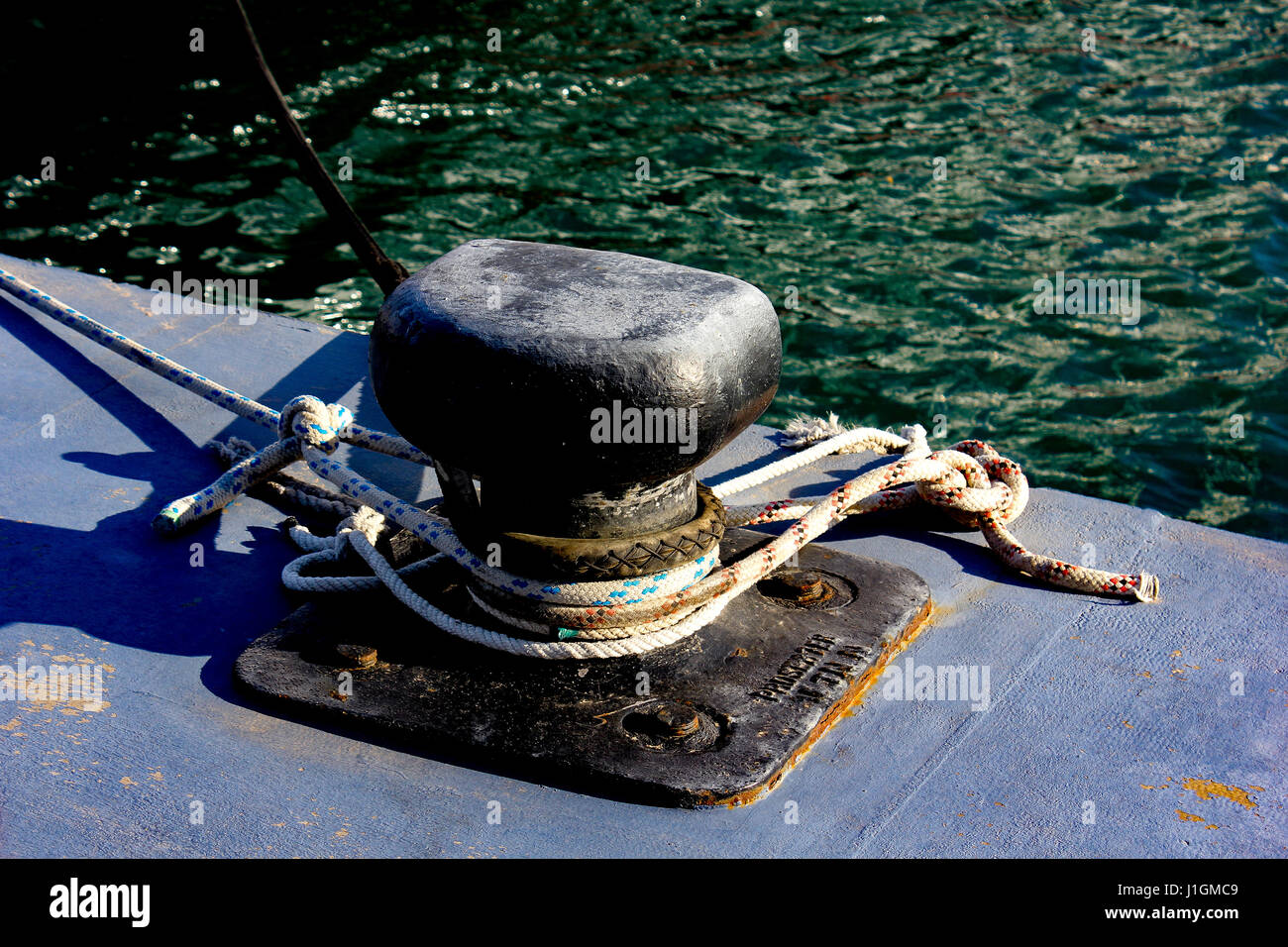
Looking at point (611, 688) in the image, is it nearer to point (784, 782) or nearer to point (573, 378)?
point (784, 782)

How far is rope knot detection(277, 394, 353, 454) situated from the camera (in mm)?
2016

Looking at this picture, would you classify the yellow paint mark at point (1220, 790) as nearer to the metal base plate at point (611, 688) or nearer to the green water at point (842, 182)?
the metal base plate at point (611, 688)

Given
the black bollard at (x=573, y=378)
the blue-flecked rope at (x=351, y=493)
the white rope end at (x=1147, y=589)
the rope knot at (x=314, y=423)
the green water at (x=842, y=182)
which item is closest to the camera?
the black bollard at (x=573, y=378)

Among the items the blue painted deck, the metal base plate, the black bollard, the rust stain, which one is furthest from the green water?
the black bollard

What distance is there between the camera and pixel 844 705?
166 cm

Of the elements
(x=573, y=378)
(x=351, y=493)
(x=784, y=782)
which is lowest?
(x=784, y=782)

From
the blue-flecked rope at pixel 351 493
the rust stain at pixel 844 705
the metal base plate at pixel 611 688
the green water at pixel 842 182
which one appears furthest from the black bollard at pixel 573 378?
the green water at pixel 842 182

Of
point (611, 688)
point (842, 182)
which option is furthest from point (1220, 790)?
point (842, 182)

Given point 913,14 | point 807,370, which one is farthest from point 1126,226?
point 913,14

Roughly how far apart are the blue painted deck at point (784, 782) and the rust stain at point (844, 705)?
2cm

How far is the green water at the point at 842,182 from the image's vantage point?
12.6 ft

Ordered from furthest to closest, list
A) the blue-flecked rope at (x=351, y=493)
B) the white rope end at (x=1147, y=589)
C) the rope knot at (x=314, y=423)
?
1. the rope knot at (x=314, y=423)
2. the white rope end at (x=1147, y=589)
3. the blue-flecked rope at (x=351, y=493)

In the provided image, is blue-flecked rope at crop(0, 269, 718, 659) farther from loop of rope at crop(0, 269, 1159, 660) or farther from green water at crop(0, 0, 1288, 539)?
green water at crop(0, 0, 1288, 539)

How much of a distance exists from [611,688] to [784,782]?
0.88 feet
